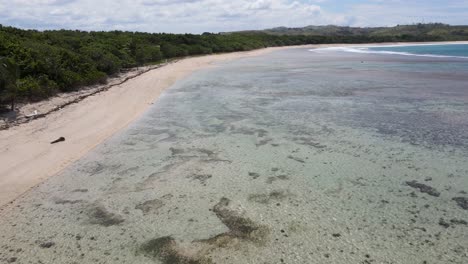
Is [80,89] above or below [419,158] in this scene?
above

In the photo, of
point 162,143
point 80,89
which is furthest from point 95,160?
point 80,89

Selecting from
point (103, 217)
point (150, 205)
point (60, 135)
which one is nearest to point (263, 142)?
point (150, 205)

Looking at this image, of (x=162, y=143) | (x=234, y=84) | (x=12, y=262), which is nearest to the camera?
(x=12, y=262)

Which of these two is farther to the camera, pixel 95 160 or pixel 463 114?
pixel 463 114

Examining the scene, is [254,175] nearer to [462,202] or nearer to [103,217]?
[103,217]

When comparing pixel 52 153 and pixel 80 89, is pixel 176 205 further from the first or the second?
pixel 80 89

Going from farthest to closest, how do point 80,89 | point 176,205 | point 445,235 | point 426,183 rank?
point 80,89
point 426,183
point 176,205
point 445,235

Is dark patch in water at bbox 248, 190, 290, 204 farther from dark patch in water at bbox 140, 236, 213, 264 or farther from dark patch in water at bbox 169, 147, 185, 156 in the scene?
dark patch in water at bbox 169, 147, 185, 156

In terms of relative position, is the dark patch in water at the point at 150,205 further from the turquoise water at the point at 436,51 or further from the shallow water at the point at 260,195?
the turquoise water at the point at 436,51
